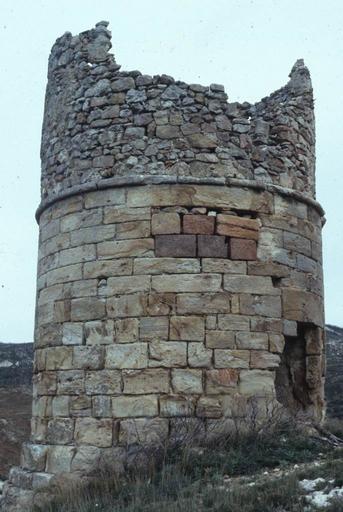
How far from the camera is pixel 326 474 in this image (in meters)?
5.42

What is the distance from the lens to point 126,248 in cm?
699

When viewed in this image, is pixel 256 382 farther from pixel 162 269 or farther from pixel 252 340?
pixel 162 269

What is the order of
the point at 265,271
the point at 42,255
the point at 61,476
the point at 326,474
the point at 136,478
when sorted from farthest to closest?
the point at 42,255, the point at 265,271, the point at 61,476, the point at 136,478, the point at 326,474

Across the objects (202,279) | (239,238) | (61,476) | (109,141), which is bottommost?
(61,476)

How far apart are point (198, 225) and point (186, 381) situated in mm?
1513

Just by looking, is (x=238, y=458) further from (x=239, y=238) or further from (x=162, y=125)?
(x=162, y=125)

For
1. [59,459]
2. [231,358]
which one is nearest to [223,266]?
[231,358]

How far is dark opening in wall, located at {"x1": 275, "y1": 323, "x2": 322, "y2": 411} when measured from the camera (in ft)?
25.0

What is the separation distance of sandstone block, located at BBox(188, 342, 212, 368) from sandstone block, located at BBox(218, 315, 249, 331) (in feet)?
0.93

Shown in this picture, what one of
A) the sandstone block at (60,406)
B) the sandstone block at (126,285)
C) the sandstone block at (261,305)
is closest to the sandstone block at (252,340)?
the sandstone block at (261,305)

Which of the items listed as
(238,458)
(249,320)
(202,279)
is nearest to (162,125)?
(202,279)

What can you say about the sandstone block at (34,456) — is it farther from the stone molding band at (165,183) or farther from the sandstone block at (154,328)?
the stone molding band at (165,183)

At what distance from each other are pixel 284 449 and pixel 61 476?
2.09 metres

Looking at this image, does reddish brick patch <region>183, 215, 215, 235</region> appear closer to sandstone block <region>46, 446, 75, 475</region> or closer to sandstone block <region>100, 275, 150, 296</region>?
sandstone block <region>100, 275, 150, 296</region>
